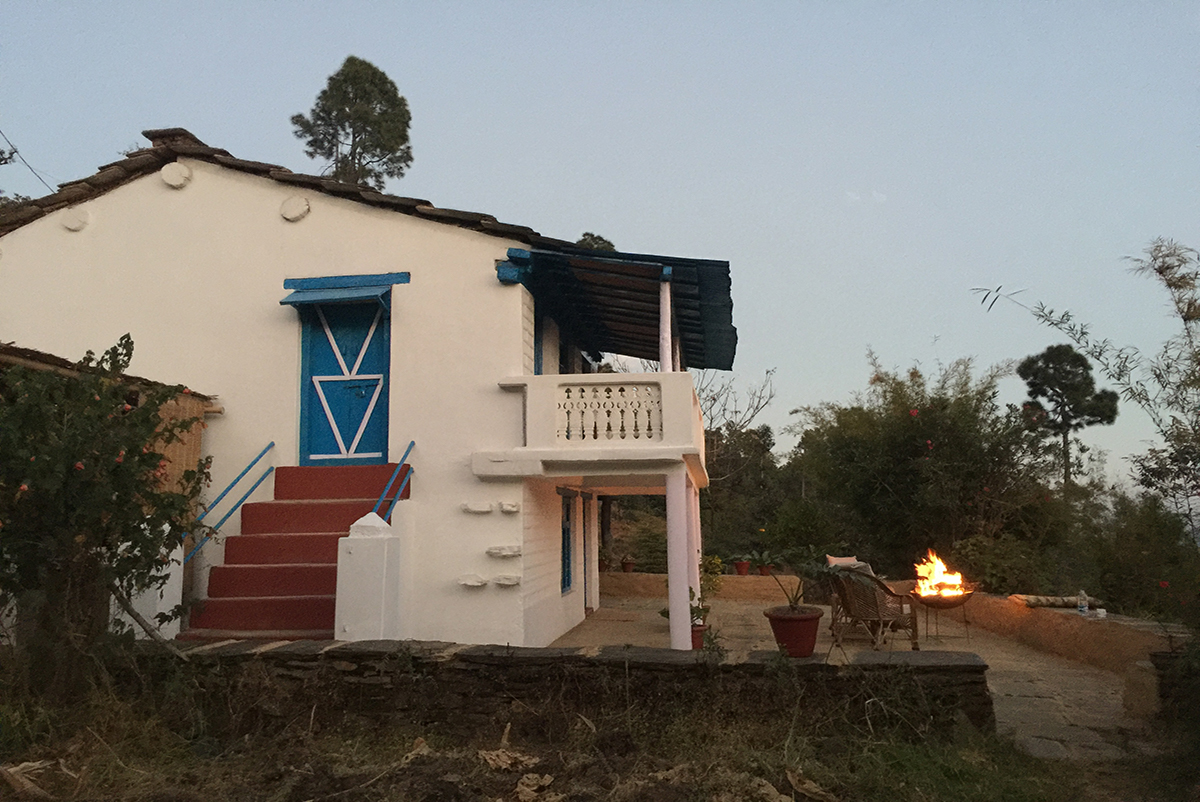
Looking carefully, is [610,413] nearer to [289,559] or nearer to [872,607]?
[872,607]

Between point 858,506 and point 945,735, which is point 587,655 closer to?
point 945,735

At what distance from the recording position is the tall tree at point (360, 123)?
76.5 ft

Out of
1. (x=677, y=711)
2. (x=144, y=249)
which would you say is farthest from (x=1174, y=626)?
(x=144, y=249)

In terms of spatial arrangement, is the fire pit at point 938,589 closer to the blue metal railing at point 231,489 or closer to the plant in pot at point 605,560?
the blue metal railing at point 231,489

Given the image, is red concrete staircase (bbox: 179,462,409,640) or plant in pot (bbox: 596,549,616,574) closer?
red concrete staircase (bbox: 179,462,409,640)

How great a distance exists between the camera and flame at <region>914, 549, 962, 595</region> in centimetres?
907

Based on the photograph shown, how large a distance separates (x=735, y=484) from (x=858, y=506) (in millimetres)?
9567

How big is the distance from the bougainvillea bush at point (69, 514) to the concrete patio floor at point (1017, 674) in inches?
137

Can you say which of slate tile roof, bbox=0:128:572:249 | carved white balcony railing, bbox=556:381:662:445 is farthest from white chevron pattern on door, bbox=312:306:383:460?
carved white balcony railing, bbox=556:381:662:445

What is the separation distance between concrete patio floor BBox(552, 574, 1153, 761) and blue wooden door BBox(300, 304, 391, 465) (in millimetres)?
3150

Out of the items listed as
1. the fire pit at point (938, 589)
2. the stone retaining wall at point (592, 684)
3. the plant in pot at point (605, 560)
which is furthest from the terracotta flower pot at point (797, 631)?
the plant in pot at point (605, 560)

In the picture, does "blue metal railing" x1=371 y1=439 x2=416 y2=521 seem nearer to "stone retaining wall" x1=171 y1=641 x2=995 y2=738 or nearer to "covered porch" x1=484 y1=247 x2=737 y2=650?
"covered porch" x1=484 y1=247 x2=737 y2=650

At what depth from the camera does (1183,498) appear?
4.93 meters

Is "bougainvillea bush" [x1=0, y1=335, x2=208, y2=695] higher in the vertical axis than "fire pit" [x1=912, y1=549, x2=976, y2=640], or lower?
higher
